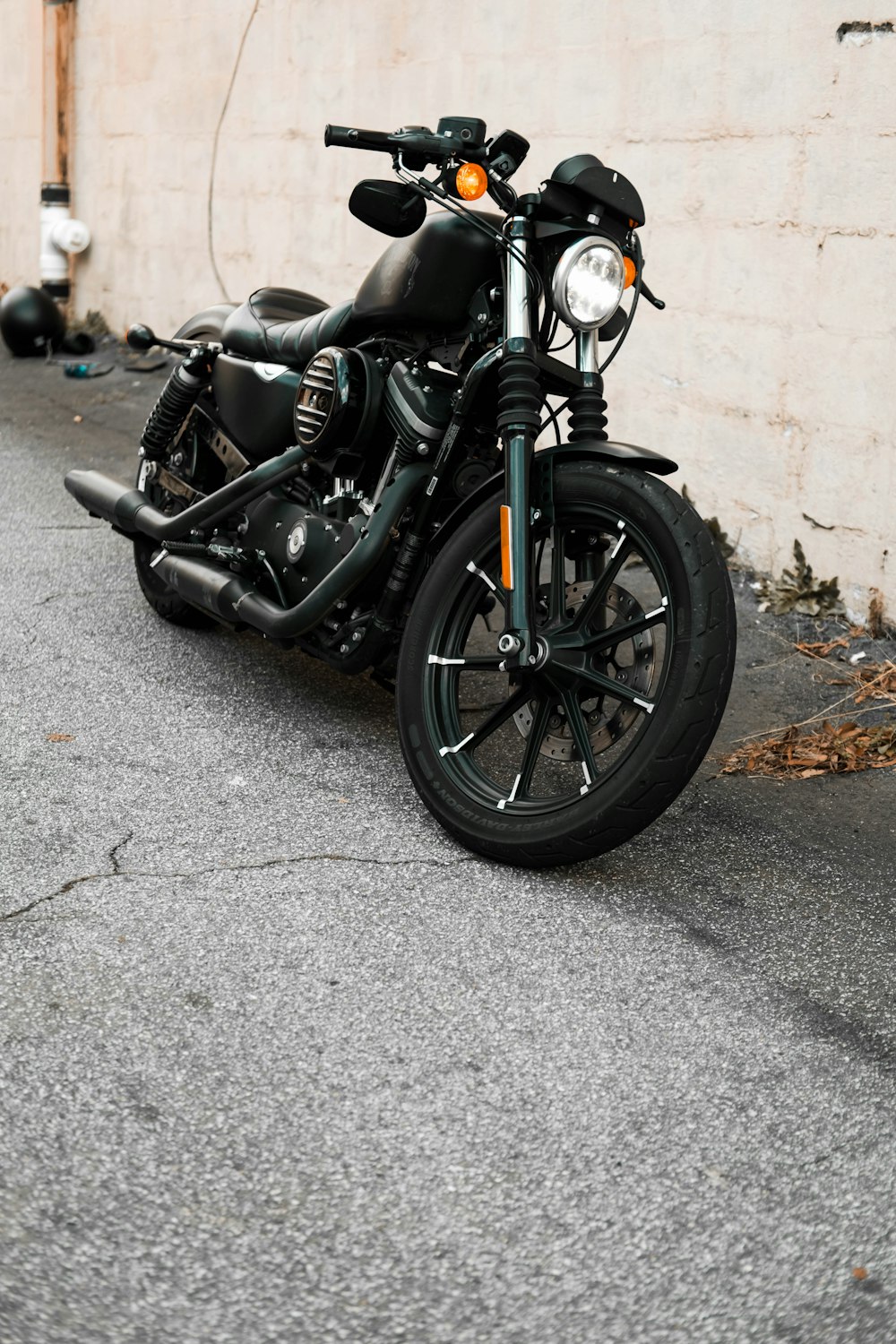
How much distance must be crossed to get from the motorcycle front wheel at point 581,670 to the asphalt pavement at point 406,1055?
0.15 m

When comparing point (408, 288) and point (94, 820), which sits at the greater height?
point (408, 288)

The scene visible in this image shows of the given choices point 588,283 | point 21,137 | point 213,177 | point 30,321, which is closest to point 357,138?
point 588,283

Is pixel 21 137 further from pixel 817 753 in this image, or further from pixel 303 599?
pixel 817 753

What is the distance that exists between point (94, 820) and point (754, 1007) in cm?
148

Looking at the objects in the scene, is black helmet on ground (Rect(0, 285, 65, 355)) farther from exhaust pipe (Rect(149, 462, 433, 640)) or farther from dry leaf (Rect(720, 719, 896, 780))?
dry leaf (Rect(720, 719, 896, 780))

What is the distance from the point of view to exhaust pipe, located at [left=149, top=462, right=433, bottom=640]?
11.5 ft

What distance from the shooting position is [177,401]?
4.42m

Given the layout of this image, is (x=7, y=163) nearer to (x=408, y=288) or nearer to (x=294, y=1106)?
(x=408, y=288)

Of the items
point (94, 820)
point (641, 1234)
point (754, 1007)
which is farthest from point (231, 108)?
point (641, 1234)

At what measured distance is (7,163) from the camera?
11.1 m

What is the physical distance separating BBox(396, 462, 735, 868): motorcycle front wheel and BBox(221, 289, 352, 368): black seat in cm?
86

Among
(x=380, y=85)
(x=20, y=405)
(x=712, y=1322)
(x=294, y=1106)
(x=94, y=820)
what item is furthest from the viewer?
(x=20, y=405)

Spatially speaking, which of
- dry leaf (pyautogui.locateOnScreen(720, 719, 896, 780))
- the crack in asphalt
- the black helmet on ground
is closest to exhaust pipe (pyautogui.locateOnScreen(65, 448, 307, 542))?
the crack in asphalt

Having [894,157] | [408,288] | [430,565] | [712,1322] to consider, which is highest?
[894,157]
